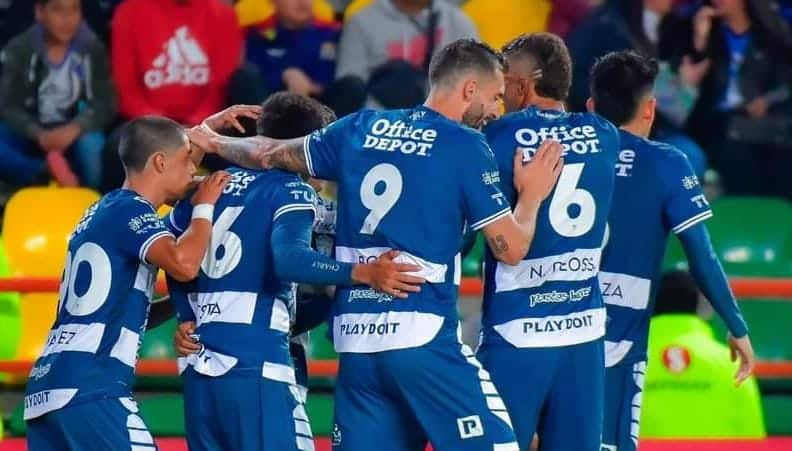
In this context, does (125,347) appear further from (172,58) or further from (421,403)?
(172,58)

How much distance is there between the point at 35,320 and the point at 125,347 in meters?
4.01

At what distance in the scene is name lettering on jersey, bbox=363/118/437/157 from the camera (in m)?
6.48

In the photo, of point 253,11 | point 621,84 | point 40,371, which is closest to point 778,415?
point 621,84

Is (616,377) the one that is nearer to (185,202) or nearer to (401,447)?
(401,447)

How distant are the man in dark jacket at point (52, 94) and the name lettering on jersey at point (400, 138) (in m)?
4.53

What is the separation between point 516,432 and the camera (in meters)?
6.76

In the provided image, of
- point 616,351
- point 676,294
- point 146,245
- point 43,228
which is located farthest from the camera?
point 43,228

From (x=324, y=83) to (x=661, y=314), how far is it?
2.58 m

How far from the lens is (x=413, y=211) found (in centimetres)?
644

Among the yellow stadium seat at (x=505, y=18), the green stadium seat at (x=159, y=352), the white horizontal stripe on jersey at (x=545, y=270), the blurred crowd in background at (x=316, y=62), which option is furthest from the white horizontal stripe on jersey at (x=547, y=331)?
the yellow stadium seat at (x=505, y=18)

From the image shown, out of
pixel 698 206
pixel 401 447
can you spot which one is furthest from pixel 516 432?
pixel 698 206

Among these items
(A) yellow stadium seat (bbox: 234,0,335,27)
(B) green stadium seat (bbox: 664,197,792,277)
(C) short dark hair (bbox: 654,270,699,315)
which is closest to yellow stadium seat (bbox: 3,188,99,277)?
(A) yellow stadium seat (bbox: 234,0,335,27)

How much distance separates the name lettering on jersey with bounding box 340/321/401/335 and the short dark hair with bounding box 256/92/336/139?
2.81 ft

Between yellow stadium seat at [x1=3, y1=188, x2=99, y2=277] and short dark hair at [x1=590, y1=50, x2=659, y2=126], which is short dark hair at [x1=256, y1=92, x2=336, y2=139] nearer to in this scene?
short dark hair at [x1=590, y1=50, x2=659, y2=126]
